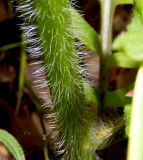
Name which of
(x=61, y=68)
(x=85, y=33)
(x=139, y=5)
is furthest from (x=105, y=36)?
(x=139, y=5)

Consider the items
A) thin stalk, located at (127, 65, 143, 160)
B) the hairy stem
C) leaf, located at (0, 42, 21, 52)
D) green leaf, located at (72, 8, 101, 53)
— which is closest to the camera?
thin stalk, located at (127, 65, 143, 160)

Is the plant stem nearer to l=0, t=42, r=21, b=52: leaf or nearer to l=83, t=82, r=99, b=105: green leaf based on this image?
l=83, t=82, r=99, b=105: green leaf

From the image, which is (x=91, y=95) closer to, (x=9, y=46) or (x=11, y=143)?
(x=11, y=143)

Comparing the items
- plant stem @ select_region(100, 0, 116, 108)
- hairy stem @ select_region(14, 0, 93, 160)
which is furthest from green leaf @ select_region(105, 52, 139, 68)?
hairy stem @ select_region(14, 0, 93, 160)

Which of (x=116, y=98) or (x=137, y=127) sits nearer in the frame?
(x=137, y=127)

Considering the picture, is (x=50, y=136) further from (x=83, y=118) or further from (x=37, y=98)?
(x=37, y=98)

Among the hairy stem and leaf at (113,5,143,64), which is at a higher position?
leaf at (113,5,143,64)

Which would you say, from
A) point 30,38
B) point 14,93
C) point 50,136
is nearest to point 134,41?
point 30,38

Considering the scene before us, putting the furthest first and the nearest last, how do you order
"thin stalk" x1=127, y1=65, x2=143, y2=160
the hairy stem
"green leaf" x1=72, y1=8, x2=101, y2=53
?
"green leaf" x1=72, y1=8, x2=101, y2=53 < the hairy stem < "thin stalk" x1=127, y1=65, x2=143, y2=160
